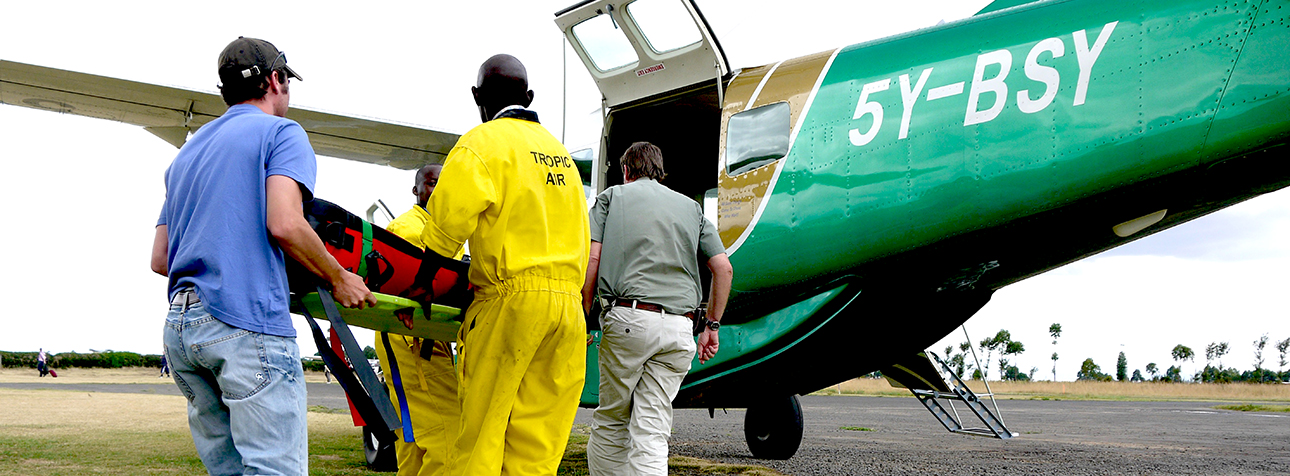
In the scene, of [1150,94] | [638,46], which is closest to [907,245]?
[1150,94]

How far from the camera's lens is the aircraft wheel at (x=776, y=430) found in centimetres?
715

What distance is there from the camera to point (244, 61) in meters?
2.22

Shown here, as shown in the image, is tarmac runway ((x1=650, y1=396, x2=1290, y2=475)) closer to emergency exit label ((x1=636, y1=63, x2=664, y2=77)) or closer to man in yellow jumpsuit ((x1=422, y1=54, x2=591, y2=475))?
emergency exit label ((x1=636, y1=63, x2=664, y2=77))

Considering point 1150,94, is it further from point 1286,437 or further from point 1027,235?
point 1286,437

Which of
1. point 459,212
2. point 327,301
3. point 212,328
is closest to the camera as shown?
point 212,328

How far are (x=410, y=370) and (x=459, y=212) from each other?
61.7 inches

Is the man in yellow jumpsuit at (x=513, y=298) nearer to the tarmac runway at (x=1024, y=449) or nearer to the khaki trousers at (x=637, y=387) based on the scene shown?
the khaki trousers at (x=637, y=387)

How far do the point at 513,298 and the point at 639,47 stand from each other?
129 inches

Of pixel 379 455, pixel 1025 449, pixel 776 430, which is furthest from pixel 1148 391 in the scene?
pixel 379 455

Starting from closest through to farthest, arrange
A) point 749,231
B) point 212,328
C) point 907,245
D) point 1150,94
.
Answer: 1. point 212,328
2. point 1150,94
3. point 907,245
4. point 749,231

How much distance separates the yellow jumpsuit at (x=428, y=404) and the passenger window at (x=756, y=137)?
2.07 m

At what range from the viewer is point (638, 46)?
18.5 feet

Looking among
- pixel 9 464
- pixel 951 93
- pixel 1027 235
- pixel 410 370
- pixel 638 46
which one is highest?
pixel 638 46

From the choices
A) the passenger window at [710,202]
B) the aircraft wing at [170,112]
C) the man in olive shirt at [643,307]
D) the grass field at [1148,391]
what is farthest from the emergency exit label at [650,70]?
the grass field at [1148,391]
